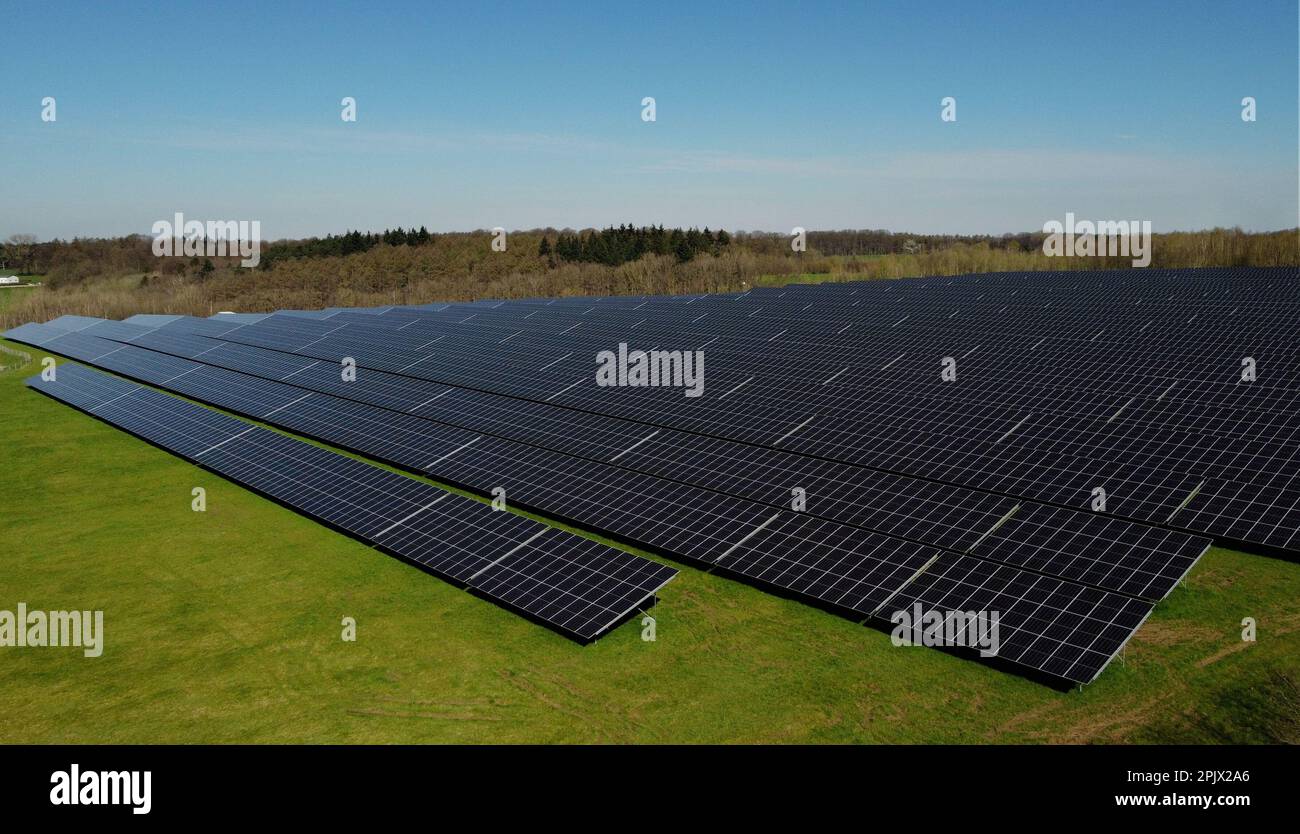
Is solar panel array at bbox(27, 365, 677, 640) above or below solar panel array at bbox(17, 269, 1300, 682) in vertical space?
below

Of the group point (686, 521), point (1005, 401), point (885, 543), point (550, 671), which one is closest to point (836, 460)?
point (885, 543)

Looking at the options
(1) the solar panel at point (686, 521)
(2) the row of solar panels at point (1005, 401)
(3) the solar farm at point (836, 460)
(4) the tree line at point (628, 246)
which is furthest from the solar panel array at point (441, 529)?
(4) the tree line at point (628, 246)

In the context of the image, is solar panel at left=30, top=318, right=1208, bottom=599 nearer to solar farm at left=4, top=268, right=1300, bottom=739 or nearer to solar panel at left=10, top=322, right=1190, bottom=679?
solar farm at left=4, top=268, right=1300, bottom=739

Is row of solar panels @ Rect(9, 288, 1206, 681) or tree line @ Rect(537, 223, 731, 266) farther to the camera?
tree line @ Rect(537, 223, 731, 266)

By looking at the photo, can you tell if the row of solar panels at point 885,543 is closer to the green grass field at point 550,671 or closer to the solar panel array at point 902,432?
the solar panel array at point 902,432

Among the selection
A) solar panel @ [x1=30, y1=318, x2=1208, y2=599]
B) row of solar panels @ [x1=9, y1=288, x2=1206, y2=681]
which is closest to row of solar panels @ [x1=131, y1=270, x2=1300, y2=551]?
solar panel @ [x1=30, y1=318, x2=1208, y2=599]
